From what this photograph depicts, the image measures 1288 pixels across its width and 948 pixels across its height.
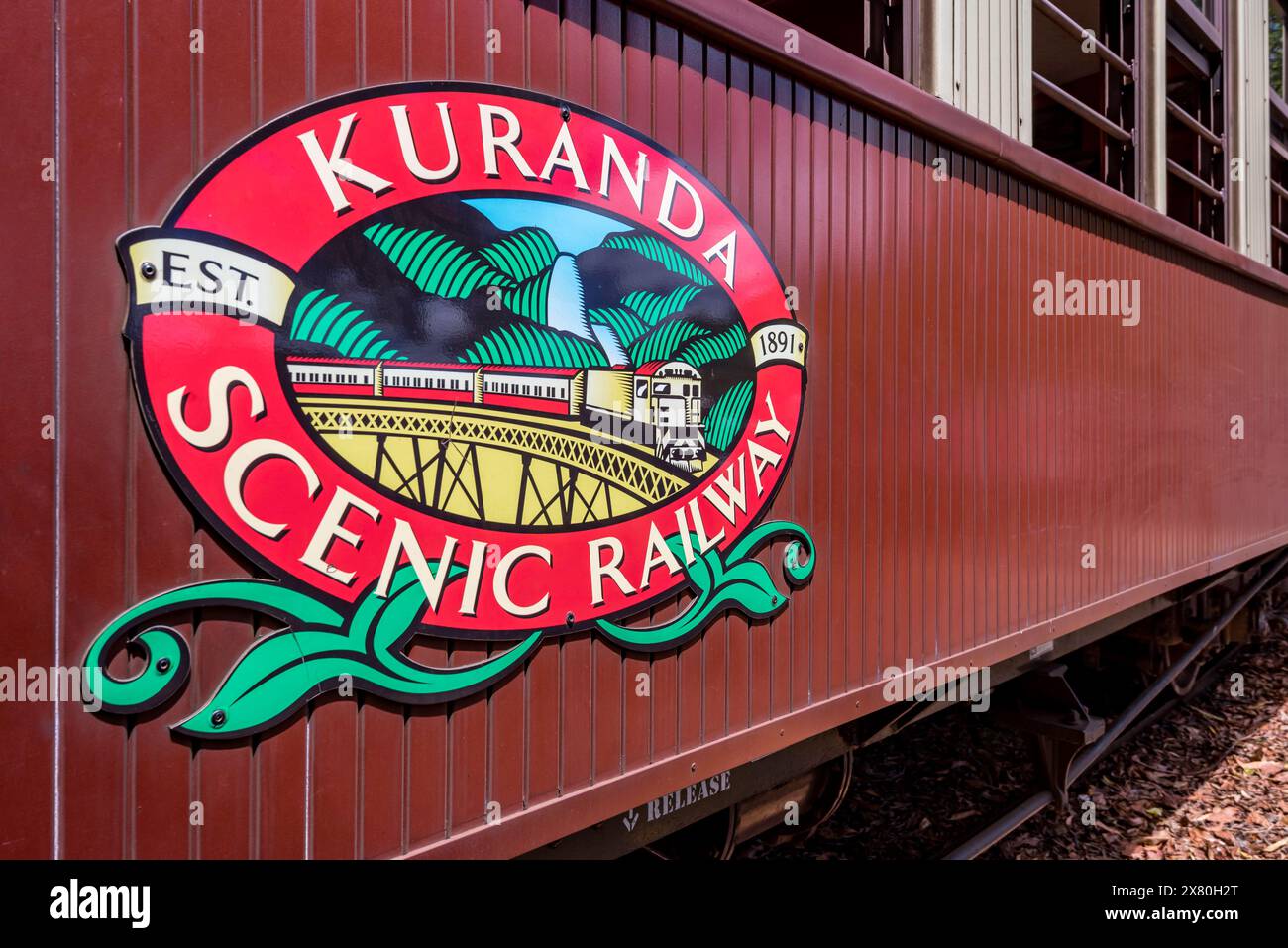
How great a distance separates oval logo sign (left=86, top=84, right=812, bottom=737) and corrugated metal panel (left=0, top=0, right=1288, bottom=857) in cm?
5

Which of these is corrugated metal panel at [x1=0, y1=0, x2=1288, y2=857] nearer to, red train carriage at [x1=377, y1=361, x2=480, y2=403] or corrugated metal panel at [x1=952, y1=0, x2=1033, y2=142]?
corrugated metal panel at [x1=952, y1=0, x2=1033, y2=142]

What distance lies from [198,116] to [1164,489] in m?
4.53

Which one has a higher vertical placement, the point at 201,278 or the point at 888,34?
the point at 888,34

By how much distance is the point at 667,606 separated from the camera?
190 centimetres

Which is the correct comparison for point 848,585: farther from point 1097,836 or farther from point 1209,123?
point 1209,123

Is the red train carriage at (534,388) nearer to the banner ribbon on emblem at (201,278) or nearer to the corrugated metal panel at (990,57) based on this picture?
the banner ribbon on emblem at (201,278)

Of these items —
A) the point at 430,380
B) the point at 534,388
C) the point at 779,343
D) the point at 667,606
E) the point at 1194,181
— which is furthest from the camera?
the point at 1194,181

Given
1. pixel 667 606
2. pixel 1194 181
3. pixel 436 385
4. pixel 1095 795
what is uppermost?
pixel 1194 181

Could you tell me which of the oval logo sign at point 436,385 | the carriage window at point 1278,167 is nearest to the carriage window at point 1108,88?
the carriage window at point 1278,167

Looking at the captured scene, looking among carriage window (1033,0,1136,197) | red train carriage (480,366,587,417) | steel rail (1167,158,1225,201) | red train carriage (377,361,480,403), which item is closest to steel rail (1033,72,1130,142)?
carriage window (1033,0,1136,197)

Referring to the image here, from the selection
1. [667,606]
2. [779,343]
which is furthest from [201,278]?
[779,343]

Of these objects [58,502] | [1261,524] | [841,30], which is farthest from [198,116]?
[1261,524]

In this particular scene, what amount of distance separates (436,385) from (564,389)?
0.28 meters

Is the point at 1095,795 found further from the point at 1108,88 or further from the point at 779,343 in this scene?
the point at 779,343
